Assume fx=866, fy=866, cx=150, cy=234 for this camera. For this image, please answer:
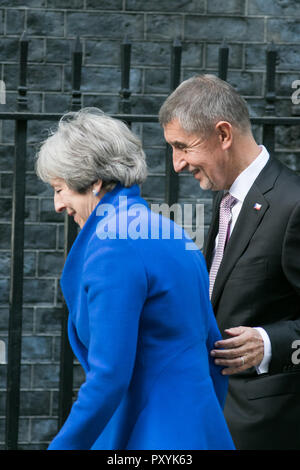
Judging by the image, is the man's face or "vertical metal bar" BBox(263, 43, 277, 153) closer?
the man's face

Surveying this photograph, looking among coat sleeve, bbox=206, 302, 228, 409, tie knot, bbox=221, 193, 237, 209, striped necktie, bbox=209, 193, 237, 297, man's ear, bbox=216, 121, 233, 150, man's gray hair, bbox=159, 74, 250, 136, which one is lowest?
coat sleeve, bbox=206, 302, 228, 409

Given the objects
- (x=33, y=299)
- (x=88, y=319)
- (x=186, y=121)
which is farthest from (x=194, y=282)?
(x=33, y=299)

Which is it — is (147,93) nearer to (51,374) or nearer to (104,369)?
(51,374)

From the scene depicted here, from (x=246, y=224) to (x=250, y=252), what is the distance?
0.35ft

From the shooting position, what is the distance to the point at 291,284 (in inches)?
109

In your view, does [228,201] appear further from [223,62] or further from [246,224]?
[223,62]

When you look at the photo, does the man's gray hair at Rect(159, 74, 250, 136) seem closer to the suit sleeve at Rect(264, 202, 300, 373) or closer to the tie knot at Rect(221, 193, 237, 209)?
the tie knot at Rect(221, 193, 237, 209)

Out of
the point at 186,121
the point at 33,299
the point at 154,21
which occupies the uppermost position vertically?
the point at 154,21

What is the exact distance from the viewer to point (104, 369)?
217 cm

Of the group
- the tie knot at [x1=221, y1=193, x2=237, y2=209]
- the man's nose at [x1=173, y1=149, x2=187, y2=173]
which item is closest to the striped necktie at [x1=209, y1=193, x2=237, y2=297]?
the tie knot at [x1=221, y1=193, x2=237, y2=209]

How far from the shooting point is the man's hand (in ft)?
8.43

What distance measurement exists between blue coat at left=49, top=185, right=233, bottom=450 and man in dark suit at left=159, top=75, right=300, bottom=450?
1.44ft

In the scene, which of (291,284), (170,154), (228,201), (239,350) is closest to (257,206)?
(228,201)
